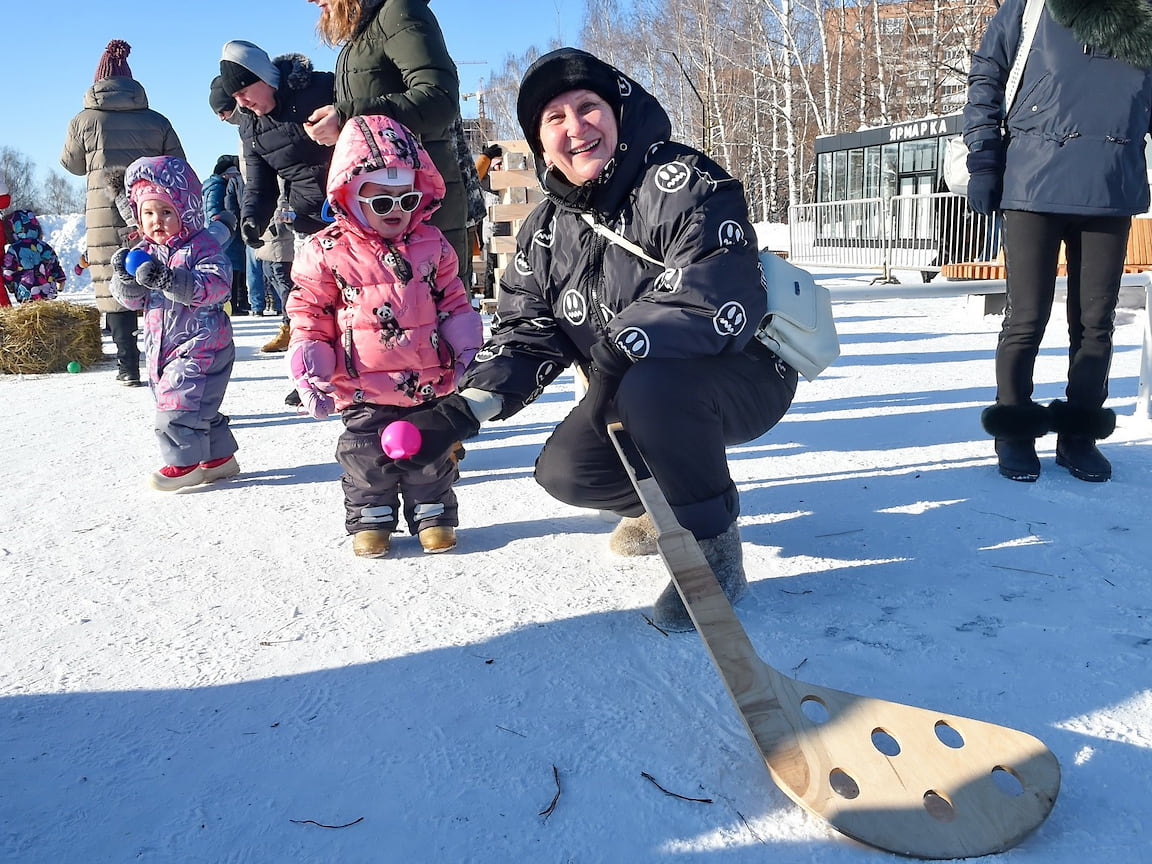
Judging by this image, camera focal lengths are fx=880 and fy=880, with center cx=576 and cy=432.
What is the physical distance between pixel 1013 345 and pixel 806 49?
2621cm

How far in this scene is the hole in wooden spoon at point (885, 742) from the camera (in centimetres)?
121

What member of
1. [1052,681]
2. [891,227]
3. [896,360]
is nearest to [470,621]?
[1052,681]

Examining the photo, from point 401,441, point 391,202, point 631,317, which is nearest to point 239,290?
point 391,202

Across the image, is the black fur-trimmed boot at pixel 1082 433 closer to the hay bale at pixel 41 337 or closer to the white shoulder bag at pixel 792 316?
the white shoulder bag at pixel 792 316

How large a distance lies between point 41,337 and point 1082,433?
6358 millimetres

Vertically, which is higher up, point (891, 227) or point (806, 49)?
point (806, 49)

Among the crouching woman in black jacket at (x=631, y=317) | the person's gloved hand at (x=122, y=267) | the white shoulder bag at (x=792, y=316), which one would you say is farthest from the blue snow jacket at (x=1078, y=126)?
the person's gloved hand at (x=122, y=267)

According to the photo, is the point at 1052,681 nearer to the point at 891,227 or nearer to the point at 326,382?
the point at 326,382

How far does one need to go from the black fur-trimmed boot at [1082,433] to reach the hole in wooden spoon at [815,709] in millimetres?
1651

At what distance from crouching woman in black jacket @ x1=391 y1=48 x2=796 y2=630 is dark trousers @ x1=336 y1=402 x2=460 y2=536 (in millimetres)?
388

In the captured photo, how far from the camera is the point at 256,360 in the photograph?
6.23 meters

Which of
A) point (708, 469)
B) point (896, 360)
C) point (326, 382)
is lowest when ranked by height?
point (896, 360)

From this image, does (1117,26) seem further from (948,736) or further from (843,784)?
(843,784)

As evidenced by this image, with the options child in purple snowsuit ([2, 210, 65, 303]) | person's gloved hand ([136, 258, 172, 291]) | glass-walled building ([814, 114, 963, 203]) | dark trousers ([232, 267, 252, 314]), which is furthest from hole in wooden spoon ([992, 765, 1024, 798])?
glass-walled building ([814, 114, 963, 203])
